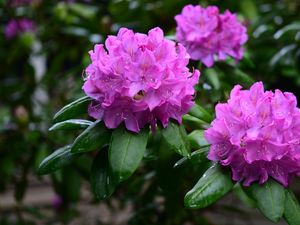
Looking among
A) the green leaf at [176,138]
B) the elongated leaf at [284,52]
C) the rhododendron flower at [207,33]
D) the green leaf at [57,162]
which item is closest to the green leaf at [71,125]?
the green leaf at [57,162]

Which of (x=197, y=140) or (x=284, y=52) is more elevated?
(x=197, y=140)

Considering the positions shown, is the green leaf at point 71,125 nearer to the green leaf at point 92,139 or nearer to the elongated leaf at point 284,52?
the green leaf at point 92,139

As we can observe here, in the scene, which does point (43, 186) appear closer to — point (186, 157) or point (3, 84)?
point (3, 84)

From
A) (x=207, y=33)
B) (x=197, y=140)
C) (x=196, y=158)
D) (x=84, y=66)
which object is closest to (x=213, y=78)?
(x=207, y=33)

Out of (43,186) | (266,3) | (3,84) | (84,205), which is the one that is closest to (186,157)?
(266,3)

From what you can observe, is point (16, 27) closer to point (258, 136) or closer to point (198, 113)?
point (198, 113)

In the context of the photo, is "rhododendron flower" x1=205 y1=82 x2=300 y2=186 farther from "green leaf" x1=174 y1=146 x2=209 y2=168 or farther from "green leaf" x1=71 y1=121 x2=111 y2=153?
"green leaf" x1=71 y1=121 x2=111 y2=153
